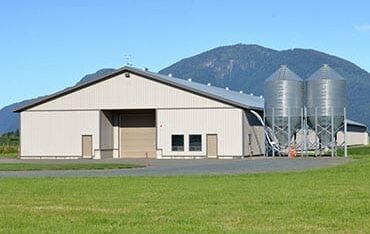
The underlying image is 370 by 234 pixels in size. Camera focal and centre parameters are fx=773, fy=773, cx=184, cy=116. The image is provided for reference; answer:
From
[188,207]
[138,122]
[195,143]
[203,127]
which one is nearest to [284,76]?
[203,127]

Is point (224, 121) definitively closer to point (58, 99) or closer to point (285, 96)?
point (285, 96)

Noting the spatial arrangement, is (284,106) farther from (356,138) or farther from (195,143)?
(356,138)

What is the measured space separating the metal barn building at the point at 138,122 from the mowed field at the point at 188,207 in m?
30.8

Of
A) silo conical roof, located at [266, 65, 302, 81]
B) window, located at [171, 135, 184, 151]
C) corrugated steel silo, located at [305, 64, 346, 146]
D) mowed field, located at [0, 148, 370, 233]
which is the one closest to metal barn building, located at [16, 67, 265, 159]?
window, located at [171, 135, 184, 151]

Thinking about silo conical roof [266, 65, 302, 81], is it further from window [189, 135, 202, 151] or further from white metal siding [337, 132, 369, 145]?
white metal siding [337, 132, 369, 145]

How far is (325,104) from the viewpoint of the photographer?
54469mm

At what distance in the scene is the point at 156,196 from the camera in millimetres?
17844

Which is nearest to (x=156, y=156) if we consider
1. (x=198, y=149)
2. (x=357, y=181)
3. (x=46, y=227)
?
(x=198, y=149)

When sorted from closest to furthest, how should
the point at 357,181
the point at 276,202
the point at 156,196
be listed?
the point at 276,202
the point at 156,196
the point at 357,181

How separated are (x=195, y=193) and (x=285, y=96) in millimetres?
37483

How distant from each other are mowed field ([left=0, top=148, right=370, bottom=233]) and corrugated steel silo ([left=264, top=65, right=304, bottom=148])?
1276 inches

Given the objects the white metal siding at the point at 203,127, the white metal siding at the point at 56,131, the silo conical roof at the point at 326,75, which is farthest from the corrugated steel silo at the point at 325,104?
the white metal siding at the point at 56,131

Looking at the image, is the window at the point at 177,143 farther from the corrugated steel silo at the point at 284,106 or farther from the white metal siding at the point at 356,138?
the white metal siding at the point at 356,138

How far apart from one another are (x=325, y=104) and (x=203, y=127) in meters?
8.82
